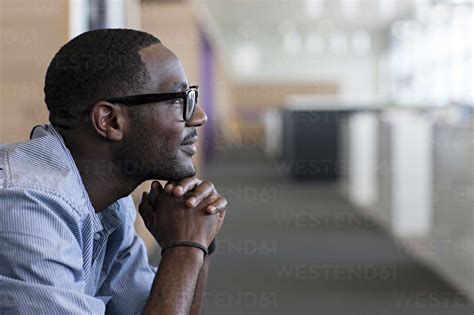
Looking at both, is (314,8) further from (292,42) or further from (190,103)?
(190,103)

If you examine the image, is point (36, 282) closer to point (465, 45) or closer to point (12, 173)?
point (12, 173)

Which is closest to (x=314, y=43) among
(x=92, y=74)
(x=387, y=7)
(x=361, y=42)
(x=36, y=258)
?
(x=361, y=42)

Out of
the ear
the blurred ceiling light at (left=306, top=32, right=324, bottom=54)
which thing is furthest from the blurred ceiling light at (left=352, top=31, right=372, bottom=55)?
the ear

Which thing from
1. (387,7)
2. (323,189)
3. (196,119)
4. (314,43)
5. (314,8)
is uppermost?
(387,7)

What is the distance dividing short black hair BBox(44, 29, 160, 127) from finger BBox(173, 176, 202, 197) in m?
0.21

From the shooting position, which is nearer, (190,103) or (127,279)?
(190,103)

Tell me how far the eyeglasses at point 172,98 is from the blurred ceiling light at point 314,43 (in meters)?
24.1

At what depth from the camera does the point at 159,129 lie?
1.45 metres

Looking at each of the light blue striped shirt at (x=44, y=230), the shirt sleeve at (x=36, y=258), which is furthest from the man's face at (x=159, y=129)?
the shirt sleeve at (x=36, y=258)

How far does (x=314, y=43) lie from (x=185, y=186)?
80.6 feet

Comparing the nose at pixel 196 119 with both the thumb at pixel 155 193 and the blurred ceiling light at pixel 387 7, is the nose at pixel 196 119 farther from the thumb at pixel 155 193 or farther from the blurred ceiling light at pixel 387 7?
the blurred ceiling light at pixel 387 7

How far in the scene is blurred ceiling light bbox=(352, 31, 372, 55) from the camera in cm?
2559

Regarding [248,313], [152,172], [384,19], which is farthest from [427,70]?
[152,172]

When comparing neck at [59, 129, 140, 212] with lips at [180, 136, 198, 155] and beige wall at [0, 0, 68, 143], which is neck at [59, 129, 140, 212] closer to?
lips at [180, 136, 198, 155]
